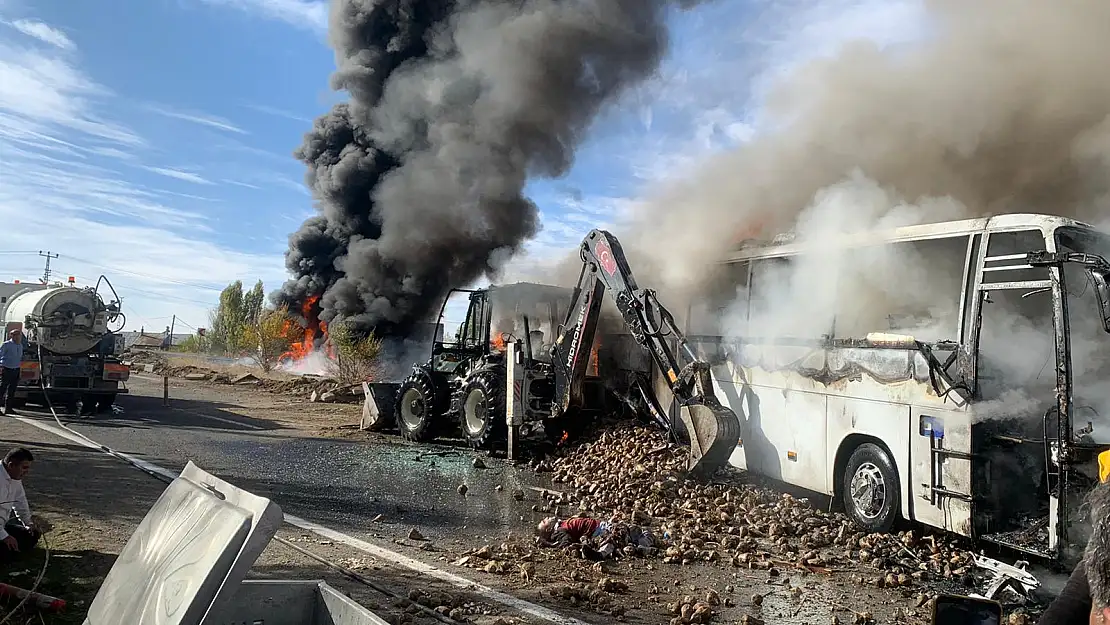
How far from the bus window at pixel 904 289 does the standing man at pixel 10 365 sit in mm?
13413

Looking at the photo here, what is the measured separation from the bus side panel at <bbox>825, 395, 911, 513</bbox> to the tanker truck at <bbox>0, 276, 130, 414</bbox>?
1321 cm

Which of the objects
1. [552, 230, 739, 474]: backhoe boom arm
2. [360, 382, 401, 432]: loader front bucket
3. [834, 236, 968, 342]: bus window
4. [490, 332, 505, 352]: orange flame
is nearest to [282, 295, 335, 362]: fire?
[360, 382, 401, 432]: loader front bucket

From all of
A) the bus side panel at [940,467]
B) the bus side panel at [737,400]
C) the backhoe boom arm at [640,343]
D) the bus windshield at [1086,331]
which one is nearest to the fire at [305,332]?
the backhoe boom arm at [640,343]

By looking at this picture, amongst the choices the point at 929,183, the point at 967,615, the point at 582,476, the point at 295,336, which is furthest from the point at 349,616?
the point at 295,336

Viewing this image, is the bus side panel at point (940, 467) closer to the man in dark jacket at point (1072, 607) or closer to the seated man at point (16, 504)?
the man in dark jacket at point (1072, 607)

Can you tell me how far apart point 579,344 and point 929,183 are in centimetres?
678

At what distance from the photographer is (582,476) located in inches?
364

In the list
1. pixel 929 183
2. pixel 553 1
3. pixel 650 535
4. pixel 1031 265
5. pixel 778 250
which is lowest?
pixel 650 535

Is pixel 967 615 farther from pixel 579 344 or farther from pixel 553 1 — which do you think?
pixel 553 1

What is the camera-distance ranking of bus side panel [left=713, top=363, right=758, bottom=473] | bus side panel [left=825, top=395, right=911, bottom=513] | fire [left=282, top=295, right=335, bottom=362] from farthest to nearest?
fire [left=282, top=295, right=335, bottom=362] < bus side panel [left=713, top=363, right=758, bottom=473] < bus side panel [left=825, top=395, right=911, bottom=513]

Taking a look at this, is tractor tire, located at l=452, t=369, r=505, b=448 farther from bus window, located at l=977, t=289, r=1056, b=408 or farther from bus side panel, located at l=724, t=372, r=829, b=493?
bus window, located at l=977, t=289, r=1056, b=408

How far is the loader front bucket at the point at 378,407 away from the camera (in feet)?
45.0

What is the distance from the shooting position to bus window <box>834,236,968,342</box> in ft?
21.6

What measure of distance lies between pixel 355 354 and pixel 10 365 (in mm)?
11351
